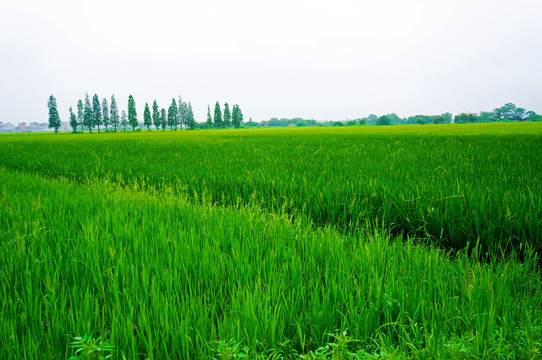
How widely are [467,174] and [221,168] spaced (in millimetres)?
3981

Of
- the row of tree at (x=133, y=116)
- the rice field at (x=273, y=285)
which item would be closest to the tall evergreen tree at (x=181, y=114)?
the row of tree at (x=133, y=116)

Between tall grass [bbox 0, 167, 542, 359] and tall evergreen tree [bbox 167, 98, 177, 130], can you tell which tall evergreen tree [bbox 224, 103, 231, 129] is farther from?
tall grass [bbox 0, 167, 542, 359]

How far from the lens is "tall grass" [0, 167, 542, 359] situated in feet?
3.65

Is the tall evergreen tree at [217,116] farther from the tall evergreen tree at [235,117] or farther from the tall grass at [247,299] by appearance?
the tall grass at [247,299]

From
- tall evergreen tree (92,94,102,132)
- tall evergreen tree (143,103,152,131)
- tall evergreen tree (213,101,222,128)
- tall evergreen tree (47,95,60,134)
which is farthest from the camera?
tall evergreen tree (213,101,222,128)

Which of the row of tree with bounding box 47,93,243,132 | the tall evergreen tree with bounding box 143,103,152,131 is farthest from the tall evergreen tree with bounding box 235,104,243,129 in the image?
the tall evergreen tree with bounding box 143,103,152,131

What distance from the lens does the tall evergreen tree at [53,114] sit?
78688 mm

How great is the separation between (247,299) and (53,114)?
10071cm

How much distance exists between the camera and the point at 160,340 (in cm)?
116

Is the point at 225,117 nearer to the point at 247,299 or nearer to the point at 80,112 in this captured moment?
the point at 80,112

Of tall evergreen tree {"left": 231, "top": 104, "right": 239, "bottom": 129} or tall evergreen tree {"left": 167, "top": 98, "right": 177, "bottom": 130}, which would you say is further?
tall evergreen tree {"left": 231, "top": 104, "right": 239, "bottom": 129}

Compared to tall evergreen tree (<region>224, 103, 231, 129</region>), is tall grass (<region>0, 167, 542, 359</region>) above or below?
below

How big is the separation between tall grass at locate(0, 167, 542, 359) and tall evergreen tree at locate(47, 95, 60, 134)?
97236 millimetres

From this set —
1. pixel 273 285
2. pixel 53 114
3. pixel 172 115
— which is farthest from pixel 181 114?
pixel 273 285
